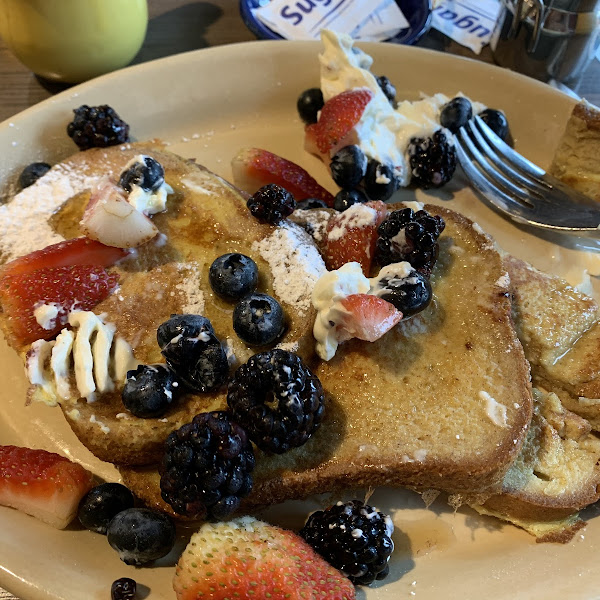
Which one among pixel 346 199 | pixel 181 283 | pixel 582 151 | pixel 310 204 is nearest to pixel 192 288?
pixel 181 283

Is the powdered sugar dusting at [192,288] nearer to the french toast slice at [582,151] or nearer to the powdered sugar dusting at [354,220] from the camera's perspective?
the powdered sugar dusting at [354,220]

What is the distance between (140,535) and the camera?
4.36 feet

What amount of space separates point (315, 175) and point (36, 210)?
1.06 meters

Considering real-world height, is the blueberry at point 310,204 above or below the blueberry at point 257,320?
below

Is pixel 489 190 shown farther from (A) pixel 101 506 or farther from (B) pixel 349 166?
(A) pixel 101 506

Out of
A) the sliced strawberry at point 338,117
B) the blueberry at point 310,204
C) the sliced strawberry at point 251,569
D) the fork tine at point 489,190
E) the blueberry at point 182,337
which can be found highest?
the sliced strawberry at point 338,117

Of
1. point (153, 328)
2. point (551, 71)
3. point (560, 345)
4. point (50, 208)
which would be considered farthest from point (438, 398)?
point (551, 71)

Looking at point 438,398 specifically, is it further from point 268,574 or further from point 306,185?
point 306,185

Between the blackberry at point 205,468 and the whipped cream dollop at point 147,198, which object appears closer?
the blackberry at point 205,468

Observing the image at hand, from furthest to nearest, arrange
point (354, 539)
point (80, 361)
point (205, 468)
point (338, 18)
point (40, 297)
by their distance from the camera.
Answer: point (338, 18)
point (40, 297)
point (80, 361)
point (354, 539)
point (205, 468)

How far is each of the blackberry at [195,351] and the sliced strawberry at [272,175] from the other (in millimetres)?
841

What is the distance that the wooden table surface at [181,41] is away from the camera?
2.71 metres

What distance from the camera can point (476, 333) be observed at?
159 centimetres

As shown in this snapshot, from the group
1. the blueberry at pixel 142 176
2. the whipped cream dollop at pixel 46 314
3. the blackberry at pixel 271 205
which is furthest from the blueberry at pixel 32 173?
the blackberry at pixel 271 205
